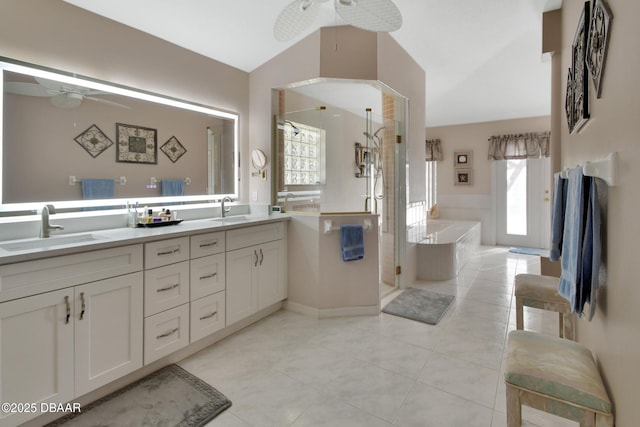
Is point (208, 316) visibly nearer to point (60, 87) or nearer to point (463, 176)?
point (60, 87)

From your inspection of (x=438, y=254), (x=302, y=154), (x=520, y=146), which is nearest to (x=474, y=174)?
(x=520, y=146)

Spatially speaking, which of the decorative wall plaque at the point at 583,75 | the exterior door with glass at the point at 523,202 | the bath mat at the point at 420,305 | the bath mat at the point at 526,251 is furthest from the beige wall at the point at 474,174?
the decorative wall plaque at the point at 583,75

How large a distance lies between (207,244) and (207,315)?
54cm

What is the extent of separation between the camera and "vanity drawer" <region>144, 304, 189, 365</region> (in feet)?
6.47

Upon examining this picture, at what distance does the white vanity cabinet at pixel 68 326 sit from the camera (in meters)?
1.44

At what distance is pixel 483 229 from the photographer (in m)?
6.33

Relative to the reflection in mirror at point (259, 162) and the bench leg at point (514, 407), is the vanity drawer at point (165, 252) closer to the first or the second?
the reflection in mirror at point (259, 162)

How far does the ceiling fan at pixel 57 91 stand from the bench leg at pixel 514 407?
3.00 meters

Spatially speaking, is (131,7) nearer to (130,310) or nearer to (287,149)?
(287,149)

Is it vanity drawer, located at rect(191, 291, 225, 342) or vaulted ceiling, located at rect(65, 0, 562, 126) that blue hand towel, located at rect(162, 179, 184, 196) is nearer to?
vanity drawer, located at rect(191, 291, 225, 342)

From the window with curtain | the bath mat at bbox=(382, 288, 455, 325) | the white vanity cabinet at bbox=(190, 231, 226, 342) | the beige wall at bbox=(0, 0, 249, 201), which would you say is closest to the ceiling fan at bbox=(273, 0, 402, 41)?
the beige wall at bbox=(0, 0, 249, 201)

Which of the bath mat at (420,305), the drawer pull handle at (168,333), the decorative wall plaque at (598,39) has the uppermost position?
the decorative wall plaque at (598,39)

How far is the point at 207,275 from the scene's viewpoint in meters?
2.32

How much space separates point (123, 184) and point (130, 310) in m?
1.05
